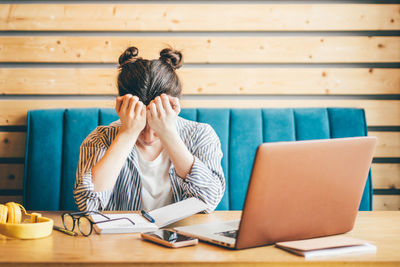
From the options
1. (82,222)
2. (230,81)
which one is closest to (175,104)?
(82,222)

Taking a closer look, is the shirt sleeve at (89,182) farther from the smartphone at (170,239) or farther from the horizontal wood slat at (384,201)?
the horizontal wood slat at (384,201)

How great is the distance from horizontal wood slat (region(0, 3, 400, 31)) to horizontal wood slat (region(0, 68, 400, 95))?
0.24 meters

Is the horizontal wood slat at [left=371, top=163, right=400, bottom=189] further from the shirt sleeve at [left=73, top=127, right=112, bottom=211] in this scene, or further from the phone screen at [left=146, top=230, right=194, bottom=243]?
the phone screen at [left=146, top=230, right=194, bottom=243]

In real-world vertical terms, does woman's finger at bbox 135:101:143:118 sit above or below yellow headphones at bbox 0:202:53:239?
above

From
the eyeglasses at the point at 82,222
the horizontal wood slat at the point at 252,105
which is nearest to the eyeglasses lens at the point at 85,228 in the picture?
the eyeglasses at the point at 82,222

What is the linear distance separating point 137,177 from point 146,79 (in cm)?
36

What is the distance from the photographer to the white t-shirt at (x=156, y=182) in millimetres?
1378

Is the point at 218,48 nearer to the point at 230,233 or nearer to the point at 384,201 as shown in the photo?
the point at 384,201

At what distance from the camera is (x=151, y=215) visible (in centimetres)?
102

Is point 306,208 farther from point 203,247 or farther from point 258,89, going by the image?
point 258,89

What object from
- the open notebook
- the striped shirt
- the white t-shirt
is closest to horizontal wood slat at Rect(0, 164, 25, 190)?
the striped shirt

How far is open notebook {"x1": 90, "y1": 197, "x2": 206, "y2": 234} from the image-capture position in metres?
0.89

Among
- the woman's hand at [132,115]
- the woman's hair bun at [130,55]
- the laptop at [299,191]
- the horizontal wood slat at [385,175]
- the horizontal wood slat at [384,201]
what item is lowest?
the horizontal wood slat at [384,201]

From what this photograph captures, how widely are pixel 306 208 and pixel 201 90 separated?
1.41 metres
